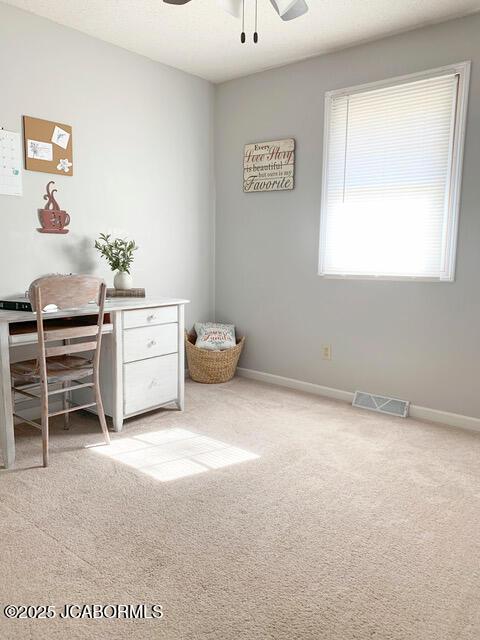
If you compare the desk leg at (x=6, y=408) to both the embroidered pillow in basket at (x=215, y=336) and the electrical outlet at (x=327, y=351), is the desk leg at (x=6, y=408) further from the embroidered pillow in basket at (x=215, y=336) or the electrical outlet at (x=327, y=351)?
the electrical outlet at (x=327, y=351)

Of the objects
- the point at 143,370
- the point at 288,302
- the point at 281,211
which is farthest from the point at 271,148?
the point at 143,370

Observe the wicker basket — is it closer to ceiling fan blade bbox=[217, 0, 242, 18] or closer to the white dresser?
the white dresser

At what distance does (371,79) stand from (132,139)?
164 cm

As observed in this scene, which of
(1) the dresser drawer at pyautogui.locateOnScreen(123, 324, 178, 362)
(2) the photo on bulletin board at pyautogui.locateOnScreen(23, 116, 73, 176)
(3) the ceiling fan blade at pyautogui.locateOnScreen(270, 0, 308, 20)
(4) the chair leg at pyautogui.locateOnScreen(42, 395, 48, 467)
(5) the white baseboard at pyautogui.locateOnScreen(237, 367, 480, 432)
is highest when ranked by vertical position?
(3) the ceiling fan blade at pyautogui.locateOnScreen(270, 0, 308, 20)

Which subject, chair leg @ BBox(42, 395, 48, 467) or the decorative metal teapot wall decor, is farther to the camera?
the decorative metal teapot wall decor

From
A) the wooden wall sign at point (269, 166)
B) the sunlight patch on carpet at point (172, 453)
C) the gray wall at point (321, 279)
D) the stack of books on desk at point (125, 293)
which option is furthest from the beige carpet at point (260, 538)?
the wooden wall sign at point (269, 166)

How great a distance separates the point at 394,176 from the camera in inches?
117

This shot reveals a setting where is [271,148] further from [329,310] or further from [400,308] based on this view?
[400,308]

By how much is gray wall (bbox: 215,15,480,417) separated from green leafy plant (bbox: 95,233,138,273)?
1.06 meters

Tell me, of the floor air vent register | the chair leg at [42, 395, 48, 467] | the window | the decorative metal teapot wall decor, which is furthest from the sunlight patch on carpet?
the window

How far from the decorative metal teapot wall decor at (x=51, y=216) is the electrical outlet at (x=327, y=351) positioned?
1.94 m

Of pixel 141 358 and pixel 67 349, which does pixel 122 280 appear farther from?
pixel 67 349

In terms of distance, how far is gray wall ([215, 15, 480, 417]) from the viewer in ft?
9.07

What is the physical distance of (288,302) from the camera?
360 cm
